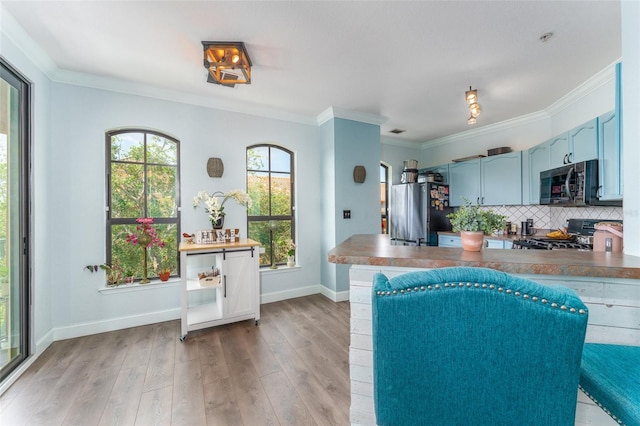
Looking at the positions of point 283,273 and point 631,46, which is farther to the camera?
point 283,273

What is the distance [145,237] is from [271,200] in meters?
1.53

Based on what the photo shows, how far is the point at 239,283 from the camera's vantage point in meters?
2.74

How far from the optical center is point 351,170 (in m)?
3.67

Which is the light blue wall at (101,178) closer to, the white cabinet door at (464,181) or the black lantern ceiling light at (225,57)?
the black lantern ceiling light at (225,57)

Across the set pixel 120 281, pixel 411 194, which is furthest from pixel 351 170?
pixel 120 281

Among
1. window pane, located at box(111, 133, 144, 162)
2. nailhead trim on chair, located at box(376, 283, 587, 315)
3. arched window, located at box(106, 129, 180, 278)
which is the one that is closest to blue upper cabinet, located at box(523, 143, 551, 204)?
nailhead trim on chair, located at box(376, 283, 587, 315)

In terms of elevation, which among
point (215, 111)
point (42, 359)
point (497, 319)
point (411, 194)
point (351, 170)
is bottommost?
point (42, 359)

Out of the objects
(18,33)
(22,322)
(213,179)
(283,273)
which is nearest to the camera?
(18,33)

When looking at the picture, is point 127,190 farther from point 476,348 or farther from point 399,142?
point 399,142

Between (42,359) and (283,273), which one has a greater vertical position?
(283,273)

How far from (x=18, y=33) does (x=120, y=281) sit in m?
2.22

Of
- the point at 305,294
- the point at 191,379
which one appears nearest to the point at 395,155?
the point at 305,294

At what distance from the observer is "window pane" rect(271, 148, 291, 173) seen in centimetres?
362

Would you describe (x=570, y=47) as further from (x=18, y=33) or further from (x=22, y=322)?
(x=22, y=322)
